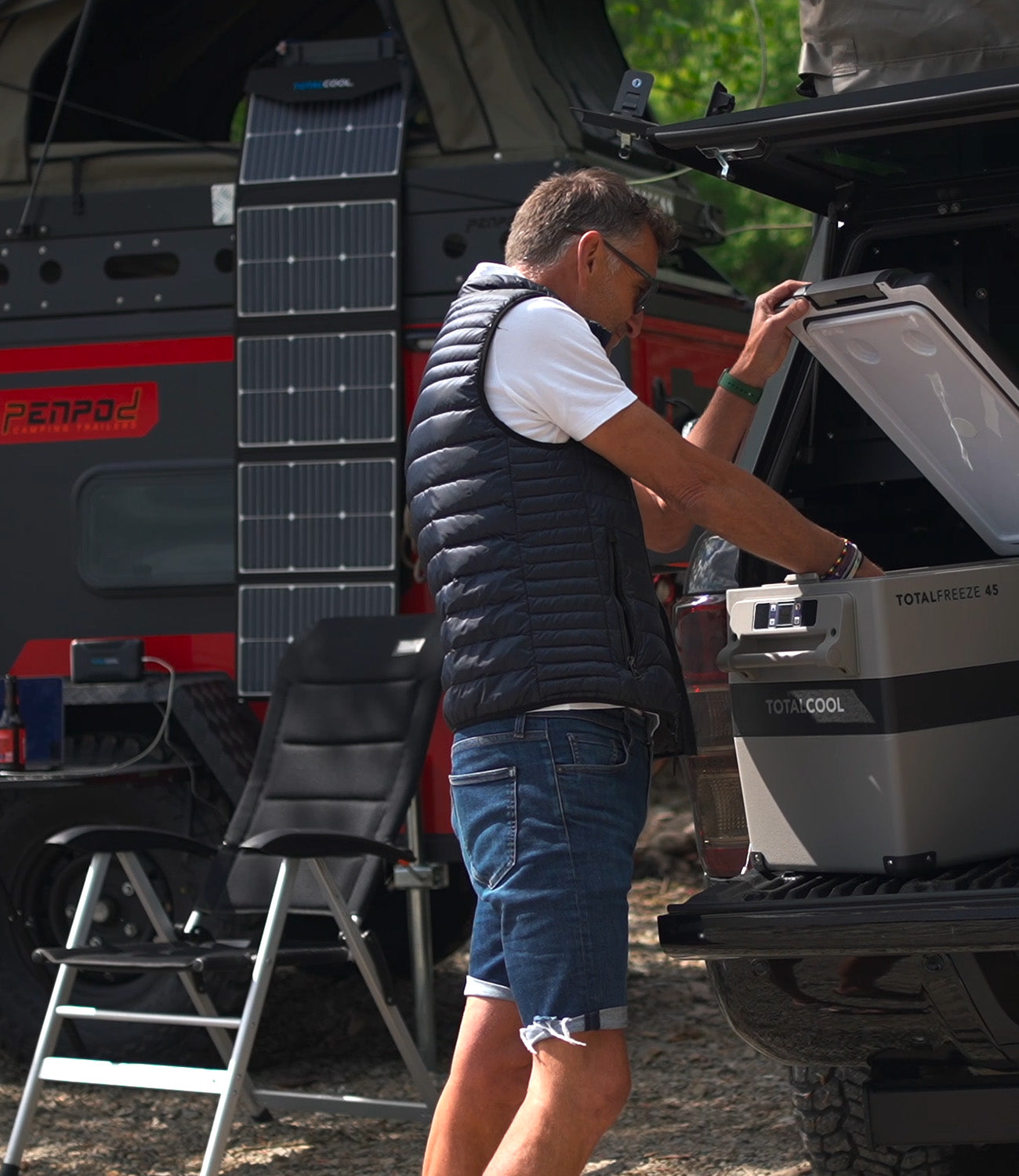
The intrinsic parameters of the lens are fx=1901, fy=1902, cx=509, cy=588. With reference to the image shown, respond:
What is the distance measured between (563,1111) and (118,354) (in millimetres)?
3316

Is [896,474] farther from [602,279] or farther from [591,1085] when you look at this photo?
[591,1085]

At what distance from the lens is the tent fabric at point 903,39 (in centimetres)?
338

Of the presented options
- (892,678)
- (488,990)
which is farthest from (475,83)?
(488,990)

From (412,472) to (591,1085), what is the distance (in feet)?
3.23

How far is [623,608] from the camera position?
2.87 metres


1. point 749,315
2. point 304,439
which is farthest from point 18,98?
point 749,315

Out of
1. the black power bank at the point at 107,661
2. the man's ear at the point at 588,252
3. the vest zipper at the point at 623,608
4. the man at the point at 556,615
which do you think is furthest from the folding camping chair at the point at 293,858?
the man's ear at the point at 588,252

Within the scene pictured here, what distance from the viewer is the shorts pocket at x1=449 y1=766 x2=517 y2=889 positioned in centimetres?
284

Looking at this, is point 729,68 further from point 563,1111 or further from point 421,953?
point 563,1111

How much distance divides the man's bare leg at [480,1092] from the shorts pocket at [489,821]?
0.92 feet

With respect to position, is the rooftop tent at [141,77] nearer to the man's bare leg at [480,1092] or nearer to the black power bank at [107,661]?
the black power bank at [107,661]

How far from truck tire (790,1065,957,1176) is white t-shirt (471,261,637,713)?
1.11 metres

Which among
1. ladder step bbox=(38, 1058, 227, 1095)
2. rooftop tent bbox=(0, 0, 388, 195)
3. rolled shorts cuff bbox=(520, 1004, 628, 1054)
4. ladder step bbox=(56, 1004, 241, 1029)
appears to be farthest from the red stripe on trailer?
rolled shorts cuff bbox=(520, 1004, 628, 1054)

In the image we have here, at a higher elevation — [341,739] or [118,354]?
[118,354]
